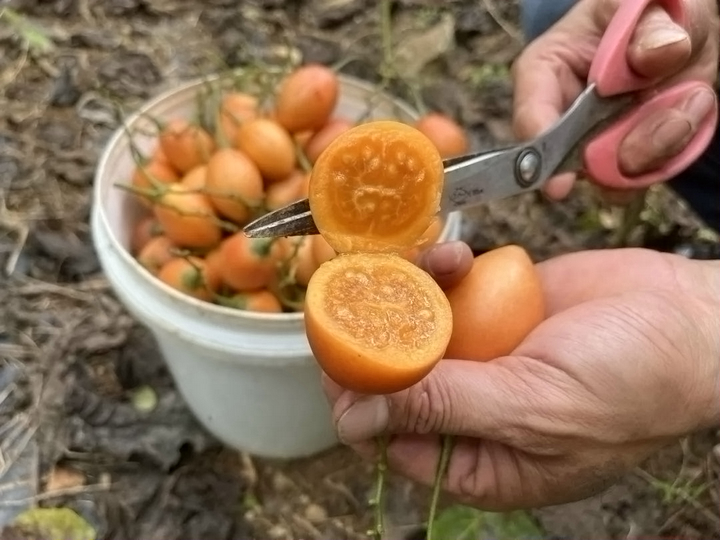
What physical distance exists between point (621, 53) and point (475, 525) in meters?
0.62

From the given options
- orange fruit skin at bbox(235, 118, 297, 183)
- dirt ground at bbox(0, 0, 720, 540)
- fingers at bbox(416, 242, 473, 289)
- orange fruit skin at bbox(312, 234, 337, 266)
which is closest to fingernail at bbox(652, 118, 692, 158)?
fingers at bbox(416, 242, 473, 289)

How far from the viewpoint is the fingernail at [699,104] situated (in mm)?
948

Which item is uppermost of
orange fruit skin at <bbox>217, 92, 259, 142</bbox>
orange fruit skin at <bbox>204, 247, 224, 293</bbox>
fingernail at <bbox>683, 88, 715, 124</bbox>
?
fingernail at <bbox>683, 88, 715, 124</bbox>

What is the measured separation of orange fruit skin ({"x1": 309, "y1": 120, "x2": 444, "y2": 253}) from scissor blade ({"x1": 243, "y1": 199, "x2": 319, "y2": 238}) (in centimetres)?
2

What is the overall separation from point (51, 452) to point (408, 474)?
2.29ft

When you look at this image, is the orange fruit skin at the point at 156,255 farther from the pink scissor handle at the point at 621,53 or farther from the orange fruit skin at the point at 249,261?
the pink scissor handle at the point at 621,53

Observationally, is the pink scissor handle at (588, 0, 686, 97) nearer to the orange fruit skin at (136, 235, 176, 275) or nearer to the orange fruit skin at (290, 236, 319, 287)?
the orange fruit skin at (290, 236, 319, 287)

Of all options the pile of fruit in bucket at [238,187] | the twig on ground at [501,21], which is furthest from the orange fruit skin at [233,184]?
the twig on ground at [501,21]

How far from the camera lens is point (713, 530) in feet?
4.38

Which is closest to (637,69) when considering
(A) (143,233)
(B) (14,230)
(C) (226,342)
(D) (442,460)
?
(D) (442,460)

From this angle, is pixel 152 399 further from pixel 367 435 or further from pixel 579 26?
pixel 579 26

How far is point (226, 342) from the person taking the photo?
1.06m

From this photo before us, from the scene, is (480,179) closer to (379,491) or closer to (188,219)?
(379,491)

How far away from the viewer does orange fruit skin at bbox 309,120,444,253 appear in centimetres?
69
